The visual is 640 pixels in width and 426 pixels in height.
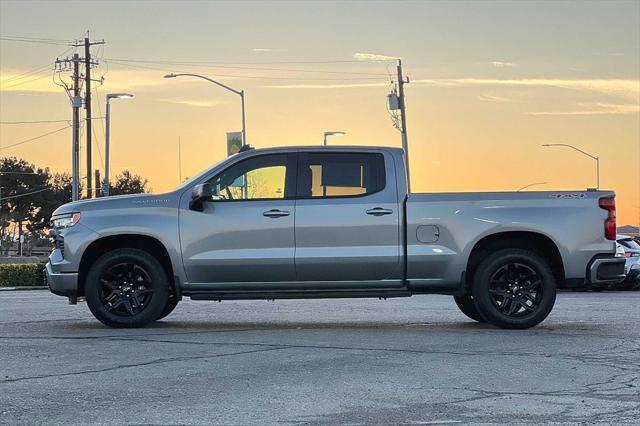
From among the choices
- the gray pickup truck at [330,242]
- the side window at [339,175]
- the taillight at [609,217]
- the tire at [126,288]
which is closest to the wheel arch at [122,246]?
the gray pickup truck at [330,242]

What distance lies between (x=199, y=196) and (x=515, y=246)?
12.6ft

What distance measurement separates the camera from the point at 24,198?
105562 millimetres

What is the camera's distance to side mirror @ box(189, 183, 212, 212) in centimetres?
1202

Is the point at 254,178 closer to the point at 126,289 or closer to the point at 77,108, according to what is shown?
the point at 126,289

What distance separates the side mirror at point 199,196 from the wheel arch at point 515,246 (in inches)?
126

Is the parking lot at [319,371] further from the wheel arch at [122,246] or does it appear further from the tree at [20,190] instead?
the tree at [20,190]

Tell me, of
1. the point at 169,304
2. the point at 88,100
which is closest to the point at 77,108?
the point at 88,100

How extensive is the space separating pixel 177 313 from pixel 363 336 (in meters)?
4.38

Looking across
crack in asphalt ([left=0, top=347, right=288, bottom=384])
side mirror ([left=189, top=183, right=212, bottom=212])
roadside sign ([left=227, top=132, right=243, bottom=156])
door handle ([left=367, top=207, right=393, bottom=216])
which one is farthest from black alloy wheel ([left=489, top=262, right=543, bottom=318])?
roadside sign ([left=227, top=132, right=243, bottom=156])

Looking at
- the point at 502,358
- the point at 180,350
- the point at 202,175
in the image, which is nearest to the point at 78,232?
the point at 202,175

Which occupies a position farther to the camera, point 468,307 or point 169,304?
point 468,307

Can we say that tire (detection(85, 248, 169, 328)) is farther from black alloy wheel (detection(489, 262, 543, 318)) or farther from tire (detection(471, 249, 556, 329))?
black alloy wheel (detection(489, 262, 543, 318))

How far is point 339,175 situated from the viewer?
12.4 metres

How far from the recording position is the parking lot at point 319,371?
6965 mm
